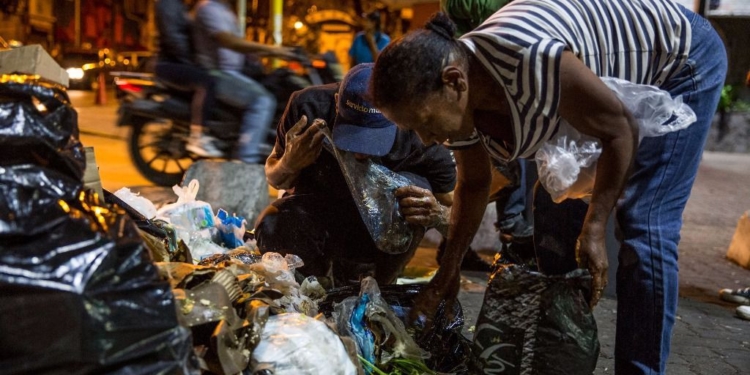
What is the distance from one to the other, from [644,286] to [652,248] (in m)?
0.11

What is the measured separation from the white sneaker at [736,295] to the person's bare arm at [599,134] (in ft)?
8.03

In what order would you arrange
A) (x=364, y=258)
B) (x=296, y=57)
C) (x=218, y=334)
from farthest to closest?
(x=296, y=57)
(x=364, y=258)
(x=218, y=334)

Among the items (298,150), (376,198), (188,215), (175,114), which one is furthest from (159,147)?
(376,198)

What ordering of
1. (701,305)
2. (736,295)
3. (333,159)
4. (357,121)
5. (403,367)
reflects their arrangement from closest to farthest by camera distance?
(403,367) < (357,121) < (333,159) < (701,305) < (736,295)

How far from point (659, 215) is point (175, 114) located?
14.0 feet

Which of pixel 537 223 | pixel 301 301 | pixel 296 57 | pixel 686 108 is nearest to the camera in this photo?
pixel 686 108

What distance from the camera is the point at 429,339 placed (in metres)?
2.51

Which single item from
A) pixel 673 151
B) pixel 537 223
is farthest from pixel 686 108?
pixel 537 223

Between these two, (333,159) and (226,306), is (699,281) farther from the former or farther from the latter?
(226,306)

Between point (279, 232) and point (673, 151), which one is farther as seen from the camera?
point (279, 232)

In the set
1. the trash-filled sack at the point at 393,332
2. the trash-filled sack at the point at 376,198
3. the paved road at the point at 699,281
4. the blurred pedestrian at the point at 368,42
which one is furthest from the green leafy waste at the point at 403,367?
the blurred pedestrian at the point at 368,42

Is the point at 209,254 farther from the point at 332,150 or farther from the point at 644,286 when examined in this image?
the point at 644,286

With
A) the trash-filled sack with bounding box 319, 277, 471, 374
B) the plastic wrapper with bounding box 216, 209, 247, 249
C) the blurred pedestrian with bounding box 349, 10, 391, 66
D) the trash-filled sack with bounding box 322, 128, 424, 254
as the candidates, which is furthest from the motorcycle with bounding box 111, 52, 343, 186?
the trash-filled sack with bounding box 319, 277, 471, 374

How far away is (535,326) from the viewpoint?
85.9 inches
